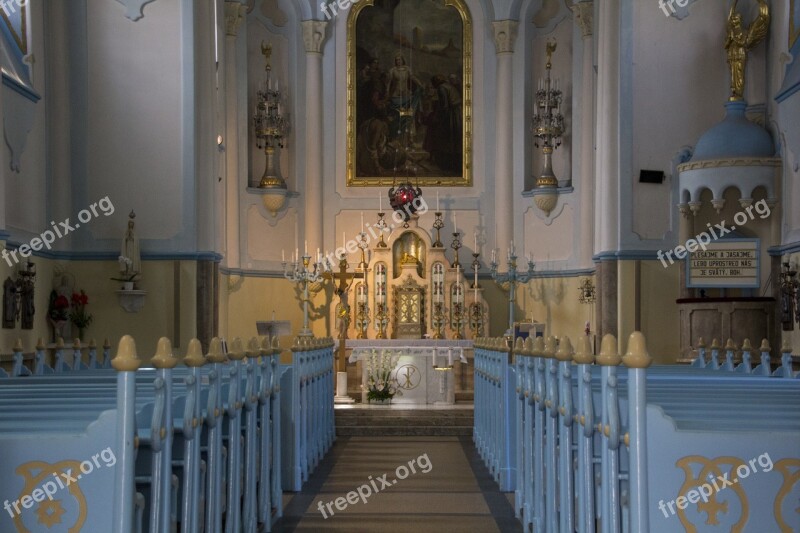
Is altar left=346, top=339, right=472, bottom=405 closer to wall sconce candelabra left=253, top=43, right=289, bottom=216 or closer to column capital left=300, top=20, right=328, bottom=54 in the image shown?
wall sconce candelabra left=253, top=43, right=289, bottom=216

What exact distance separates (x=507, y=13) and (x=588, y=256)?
4774 millimetres

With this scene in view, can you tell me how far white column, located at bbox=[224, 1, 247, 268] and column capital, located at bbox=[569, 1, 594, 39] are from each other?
5816 mm

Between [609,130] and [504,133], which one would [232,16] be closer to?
[504,133]

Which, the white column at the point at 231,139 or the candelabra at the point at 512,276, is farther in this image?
the white column at the point at 231,139

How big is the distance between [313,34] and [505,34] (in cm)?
352

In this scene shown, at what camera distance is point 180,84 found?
14734mm

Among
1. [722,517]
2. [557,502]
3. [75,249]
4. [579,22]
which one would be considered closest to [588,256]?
[579,22]

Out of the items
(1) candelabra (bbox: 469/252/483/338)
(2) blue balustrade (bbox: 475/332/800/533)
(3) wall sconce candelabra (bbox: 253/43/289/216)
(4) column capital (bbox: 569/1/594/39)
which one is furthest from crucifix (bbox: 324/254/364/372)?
(2) blue balustrade (bbox: 475/332/800/533)

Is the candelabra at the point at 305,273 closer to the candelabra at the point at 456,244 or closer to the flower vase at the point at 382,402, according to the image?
the flower vase at the point at 382,402

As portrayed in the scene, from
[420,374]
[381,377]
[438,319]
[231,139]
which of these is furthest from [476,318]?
[231,139]

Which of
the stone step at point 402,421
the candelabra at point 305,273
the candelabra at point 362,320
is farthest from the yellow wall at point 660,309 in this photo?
the candelabra at point 362,320

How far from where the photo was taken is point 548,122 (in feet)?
62.1

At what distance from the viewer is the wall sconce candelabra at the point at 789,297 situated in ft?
39.7

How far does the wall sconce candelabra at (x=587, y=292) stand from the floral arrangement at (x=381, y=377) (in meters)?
3.84
